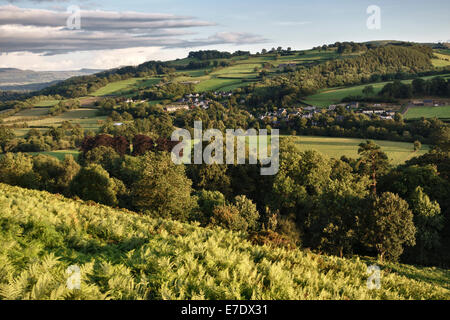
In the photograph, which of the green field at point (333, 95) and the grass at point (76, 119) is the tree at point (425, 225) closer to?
the green field at point (333, 95)

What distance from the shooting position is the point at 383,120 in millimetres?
78188

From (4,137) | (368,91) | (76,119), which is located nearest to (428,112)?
(368,91)

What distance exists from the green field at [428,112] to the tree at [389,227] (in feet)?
218

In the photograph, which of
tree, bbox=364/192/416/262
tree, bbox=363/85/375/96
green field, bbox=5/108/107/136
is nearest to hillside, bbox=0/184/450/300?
tree, bbox=364/192/416/262

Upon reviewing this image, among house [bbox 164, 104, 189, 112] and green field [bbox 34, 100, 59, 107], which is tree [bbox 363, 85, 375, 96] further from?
green field [bbox 34, 100, 59, 107]

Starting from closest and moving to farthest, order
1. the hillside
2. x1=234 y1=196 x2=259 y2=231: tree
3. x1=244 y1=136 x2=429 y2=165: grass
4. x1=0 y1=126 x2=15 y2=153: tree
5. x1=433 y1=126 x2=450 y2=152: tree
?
1. the hillside
2. x1=234 y1=196 x2=259 y2=231: tree
3. x1=433 y1=126 x2=450 y2=152: tree
4. x1=244 y1=136 x2=429 y2=165: grass
5. x1=0 y1=126 x2=15 y2=153: tree

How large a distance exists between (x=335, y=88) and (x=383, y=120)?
172 feet

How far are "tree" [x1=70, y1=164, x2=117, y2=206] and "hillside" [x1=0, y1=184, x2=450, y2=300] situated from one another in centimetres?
2654

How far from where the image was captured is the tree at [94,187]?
3731cm

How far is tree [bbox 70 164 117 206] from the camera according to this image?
37312 millimetres

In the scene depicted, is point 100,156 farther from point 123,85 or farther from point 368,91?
point 123,85

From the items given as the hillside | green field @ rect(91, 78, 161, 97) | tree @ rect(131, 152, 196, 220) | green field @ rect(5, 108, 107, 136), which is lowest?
tree @ rect(131, 152, 196, 220)
